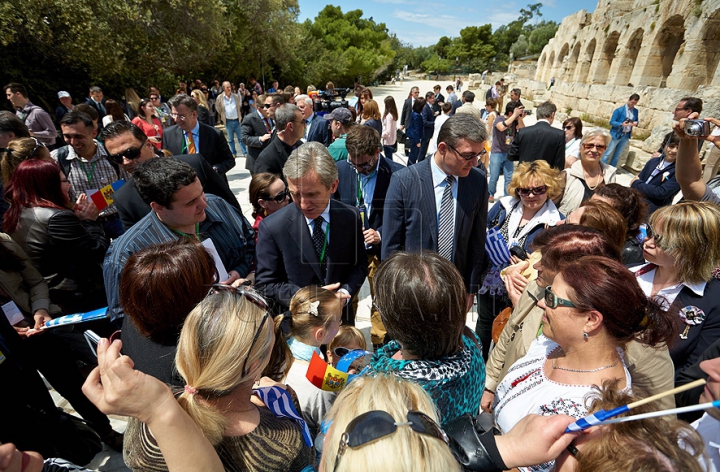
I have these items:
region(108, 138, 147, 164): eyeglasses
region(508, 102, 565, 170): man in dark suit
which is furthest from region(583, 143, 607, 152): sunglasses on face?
region(108, 138, 147, 164): eyeglasses

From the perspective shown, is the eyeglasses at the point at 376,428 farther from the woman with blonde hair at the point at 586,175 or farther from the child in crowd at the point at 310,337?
the woman with blonde hair at the point at 586,175

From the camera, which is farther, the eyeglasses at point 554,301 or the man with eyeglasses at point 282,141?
the man with eyeglasses at point 282,141

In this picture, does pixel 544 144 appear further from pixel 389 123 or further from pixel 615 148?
pixel 615 148

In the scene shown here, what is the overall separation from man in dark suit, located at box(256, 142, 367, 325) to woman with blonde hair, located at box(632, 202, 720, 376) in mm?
1914

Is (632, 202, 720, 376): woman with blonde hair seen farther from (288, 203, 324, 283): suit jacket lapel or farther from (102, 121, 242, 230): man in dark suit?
(102, 121, 242, 230): man in dark suit

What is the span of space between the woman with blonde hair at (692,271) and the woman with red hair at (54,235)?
3729 mm

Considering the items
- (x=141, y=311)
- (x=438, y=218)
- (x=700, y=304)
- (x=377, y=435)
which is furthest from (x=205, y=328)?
(x=700, y=304)

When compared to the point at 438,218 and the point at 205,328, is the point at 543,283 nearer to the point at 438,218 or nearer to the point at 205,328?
the point at 438,218

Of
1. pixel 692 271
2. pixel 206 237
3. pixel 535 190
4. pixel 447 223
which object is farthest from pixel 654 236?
pixel 206 237

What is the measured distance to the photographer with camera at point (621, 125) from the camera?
827 centimetres

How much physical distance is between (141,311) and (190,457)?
30.2 inches

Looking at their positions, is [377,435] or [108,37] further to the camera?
[108,37]

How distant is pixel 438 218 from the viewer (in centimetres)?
280

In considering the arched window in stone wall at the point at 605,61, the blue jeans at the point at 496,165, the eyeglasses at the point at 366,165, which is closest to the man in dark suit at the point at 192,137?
the eyeglasses at the point at 366,165
